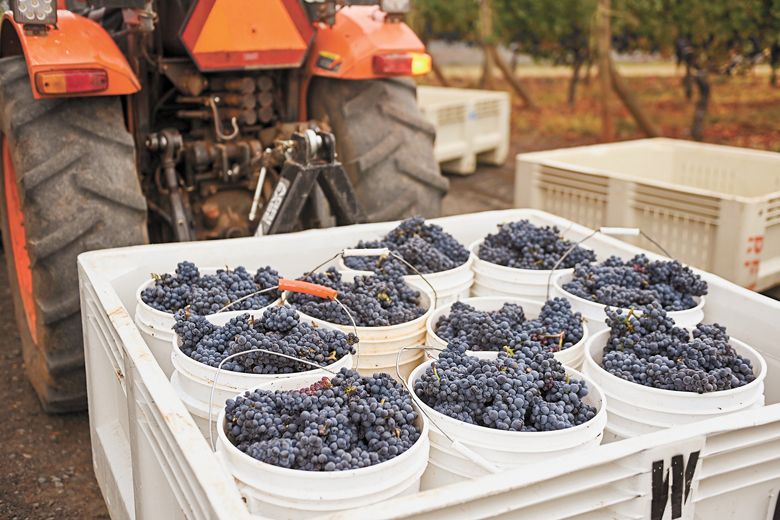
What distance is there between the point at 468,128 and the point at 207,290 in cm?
549

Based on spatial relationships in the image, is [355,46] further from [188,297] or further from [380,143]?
[188,297]

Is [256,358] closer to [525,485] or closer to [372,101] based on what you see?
[525,485]

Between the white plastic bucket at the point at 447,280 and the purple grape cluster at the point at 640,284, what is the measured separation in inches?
10.8

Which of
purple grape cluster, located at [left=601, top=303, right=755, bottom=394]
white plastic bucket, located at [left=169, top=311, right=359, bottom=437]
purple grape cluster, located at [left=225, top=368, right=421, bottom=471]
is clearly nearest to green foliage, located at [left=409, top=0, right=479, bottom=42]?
purple grape cluster, located at [left=601, top=303, right=755, bottom=394]

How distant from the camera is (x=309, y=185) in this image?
262 cm

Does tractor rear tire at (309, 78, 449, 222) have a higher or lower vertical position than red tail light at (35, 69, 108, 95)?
lower

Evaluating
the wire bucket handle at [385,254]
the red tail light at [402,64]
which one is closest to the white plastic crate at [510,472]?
the wire bucket handle at [385,254]

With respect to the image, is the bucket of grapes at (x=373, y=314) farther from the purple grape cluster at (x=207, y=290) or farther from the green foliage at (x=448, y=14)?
the green foliage at (x=448, y=14)

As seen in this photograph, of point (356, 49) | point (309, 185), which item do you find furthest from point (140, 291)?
point (356, 49)

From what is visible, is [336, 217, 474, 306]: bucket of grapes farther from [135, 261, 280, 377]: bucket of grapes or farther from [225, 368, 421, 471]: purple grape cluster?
[225, 368, 421, 471]: purple grape cluster

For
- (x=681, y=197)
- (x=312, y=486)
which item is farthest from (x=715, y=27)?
(x=312, y=486)

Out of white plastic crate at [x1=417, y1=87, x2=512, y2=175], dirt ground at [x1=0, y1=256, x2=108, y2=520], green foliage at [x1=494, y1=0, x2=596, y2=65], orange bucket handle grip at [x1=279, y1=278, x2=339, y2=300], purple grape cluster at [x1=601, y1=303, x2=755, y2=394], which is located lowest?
dirt ground at [x1=0, y1=256, x2=108, y2=520]

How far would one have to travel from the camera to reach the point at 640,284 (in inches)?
86.3

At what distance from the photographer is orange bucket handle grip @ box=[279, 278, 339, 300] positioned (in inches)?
Result: 75.6
